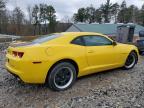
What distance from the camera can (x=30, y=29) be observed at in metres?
64.5

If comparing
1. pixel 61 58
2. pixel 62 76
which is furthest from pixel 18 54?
pixel 62 76

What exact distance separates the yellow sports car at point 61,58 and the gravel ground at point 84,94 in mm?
312

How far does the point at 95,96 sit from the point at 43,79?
4.07 feet

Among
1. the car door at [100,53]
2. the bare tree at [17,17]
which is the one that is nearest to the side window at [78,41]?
the car door at [100,53]

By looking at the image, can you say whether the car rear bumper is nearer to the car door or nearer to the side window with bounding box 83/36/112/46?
the car door

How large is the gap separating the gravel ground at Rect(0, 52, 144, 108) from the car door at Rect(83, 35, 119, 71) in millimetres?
399

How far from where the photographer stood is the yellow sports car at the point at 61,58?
457 centimetres

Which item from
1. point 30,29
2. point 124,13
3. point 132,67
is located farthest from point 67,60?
point 124,13

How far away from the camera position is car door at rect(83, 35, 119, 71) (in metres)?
5.53

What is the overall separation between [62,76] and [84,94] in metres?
0.68

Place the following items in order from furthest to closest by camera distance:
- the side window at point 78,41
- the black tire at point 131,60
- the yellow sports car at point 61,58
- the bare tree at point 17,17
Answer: the bare tree at point 17,17 < the black tire at point 131,60 < the side window at point 78,41 < the yellow sports car at point 61,58

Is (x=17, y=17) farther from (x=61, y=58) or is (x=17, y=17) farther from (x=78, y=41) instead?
(x=61, y=58)

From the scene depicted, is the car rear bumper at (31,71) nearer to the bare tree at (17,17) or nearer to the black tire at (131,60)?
the black tire at (131,60)

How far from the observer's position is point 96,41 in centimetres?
586
